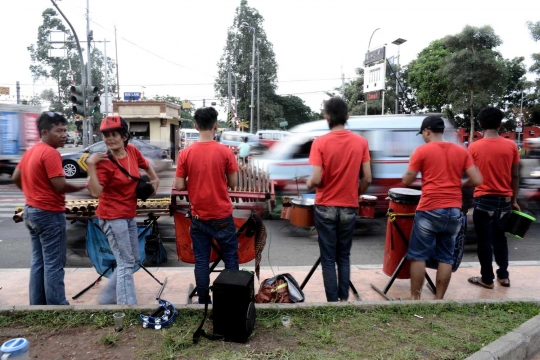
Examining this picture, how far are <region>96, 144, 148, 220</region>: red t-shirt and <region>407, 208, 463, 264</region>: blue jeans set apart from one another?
264cm

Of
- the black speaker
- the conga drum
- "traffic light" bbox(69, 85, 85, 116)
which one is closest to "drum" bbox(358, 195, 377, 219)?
the conga drum

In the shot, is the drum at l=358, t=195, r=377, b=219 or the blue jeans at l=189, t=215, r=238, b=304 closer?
the blue jeans at l=189, t=215, r=238, b=304

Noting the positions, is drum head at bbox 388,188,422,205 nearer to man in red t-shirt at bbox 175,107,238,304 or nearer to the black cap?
the black cap

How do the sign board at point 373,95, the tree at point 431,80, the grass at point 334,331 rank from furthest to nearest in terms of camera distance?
the tree at point 431,80 < the sign board at point 373,95 < the grass at point 334,331

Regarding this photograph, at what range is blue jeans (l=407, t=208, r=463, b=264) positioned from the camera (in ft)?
12.4

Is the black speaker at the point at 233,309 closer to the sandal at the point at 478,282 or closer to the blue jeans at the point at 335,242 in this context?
the blue jeans at the point at 335,242

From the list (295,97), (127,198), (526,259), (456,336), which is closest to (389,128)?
(526,259)

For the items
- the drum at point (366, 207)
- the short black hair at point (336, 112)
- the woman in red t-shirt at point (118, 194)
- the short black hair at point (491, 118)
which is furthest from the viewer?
the drum at point (366, 207)

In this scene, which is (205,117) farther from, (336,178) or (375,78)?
(375,78)

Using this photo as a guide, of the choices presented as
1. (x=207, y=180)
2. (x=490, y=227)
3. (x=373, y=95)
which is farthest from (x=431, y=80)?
(x=207, y=180)

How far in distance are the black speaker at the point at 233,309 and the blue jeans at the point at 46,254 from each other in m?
1.54

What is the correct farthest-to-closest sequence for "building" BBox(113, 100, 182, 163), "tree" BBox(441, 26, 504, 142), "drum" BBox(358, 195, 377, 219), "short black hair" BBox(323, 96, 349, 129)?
"building" BBox(113, 100, 182, 163) → "tree" BBox(441, 26, 504, 142) → "drum" BBox(358, 195, 377, 219) → "short black hair" BBox(323, 96, 349, 129)

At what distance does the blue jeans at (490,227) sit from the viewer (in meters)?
4.45

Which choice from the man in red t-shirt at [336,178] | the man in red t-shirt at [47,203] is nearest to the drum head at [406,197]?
the man in red t-shirt at [336,178]
